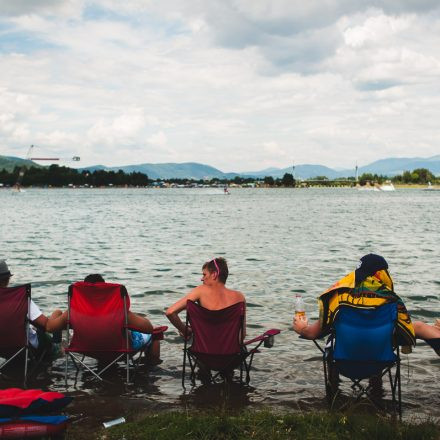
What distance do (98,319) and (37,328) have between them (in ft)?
3.98

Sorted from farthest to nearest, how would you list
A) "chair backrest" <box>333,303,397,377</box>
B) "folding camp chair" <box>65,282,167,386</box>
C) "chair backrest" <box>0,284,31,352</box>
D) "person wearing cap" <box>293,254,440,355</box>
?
"chair backrest" <box>0,284,31,352</box> < "folding camp chair" <box>65,282,167,386</box> < "person wearing cap" <box>293,254,440,355</box> < "chair backrest" <box>333,303,397,377</box>

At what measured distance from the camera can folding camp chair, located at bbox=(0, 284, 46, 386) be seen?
24.0 feet

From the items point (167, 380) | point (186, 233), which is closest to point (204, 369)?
point (167, 380)

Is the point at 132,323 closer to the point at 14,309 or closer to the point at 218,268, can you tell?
the point at 218,268

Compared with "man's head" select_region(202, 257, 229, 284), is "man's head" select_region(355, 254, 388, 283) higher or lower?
higher

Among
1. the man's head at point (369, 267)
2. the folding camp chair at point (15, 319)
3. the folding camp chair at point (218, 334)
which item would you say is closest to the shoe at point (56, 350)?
the folding camp chair at point (15, 319)

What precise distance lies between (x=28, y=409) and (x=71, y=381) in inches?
103

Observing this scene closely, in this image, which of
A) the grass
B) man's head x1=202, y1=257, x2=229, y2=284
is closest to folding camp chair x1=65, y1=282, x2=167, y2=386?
man's head x1=202, y1=257, x2=229, y2=284

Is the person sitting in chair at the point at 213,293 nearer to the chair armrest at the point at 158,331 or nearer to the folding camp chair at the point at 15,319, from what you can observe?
the chair armrest at the point at 158,331

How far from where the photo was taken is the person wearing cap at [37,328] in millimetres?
7520

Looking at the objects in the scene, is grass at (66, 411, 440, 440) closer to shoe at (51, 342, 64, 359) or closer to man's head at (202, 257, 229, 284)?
man's head at (202, 257, 229, 284)

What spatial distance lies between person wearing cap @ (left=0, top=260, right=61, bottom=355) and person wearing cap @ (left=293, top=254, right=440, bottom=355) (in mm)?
3439

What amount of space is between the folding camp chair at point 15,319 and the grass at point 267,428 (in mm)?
2133

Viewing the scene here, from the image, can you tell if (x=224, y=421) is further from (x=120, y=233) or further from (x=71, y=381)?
(x=120, y=233)
